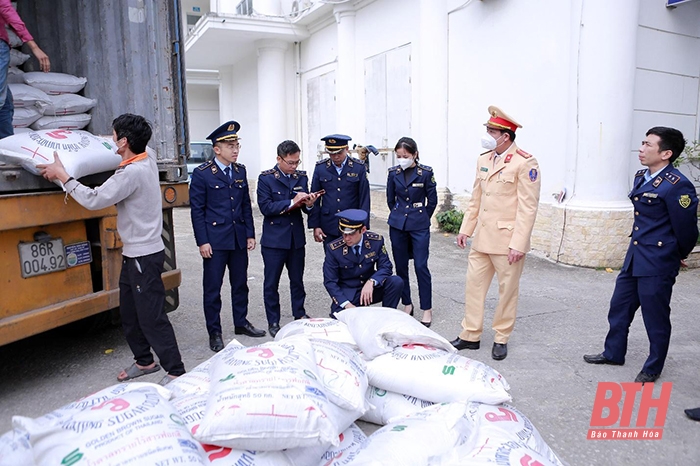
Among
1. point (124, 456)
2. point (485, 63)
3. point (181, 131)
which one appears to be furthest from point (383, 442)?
point (485, 63)

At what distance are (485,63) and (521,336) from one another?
→ 186 inches

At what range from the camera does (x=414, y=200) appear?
4555 mm

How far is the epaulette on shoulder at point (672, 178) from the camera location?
10.4 ft

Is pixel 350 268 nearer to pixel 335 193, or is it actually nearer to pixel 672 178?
pixel 335 193

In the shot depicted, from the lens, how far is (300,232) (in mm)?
4340

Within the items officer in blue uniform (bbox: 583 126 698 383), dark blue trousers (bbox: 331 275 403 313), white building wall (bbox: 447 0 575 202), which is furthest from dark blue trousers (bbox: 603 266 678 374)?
white building wall (bbox: 447 0 575 202)

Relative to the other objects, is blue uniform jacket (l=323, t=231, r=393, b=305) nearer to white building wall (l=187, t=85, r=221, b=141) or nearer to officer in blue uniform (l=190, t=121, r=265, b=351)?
officer in blue uniform (l=190, t=121, r=265, b=351)

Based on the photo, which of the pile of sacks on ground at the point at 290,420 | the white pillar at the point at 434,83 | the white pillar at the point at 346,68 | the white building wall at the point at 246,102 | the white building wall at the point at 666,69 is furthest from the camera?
the white building wall at the point at 246,102

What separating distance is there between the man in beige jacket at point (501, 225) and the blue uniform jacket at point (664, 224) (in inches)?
24.2

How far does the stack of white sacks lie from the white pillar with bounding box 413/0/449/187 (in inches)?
217

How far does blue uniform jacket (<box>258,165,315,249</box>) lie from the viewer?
421 centimetres

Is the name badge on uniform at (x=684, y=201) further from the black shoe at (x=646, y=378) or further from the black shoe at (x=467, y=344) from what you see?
the black shoe at (x=467, y=344)

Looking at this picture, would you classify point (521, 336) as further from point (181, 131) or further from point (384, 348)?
point (181, 131)

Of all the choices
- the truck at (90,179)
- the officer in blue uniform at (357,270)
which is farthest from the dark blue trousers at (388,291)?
the truck at (90,179)
